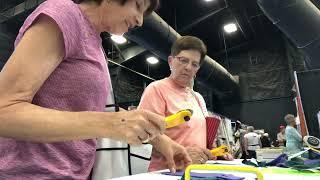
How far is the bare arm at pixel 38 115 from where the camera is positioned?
0.47 metres

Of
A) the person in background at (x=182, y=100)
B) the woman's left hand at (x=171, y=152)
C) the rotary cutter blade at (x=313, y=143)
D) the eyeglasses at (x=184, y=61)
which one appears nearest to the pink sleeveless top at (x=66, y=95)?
the woman's left hand at (x=171, y=152)

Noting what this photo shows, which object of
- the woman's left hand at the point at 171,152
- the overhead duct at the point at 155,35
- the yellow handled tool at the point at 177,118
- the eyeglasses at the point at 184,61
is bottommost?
the woman's left hand at the point at 171,152

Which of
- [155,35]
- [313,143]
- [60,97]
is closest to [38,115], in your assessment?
[60,97]

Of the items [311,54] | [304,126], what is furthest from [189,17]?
[304,126]

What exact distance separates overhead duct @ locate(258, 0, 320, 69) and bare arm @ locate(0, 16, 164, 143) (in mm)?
3624

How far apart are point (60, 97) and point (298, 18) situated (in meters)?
3.88

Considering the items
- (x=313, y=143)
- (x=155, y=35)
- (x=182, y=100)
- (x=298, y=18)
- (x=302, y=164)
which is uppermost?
(x=155, y=35)

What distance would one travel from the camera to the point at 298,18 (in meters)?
3.78

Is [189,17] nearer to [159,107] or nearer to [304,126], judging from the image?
[304,126]

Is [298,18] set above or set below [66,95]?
above

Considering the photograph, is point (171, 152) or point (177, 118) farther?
point (171, 152)

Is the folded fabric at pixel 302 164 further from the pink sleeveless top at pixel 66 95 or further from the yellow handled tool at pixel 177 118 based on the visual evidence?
the pink sleeveless top at pixel 66 95

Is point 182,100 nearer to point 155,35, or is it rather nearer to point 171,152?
point 171,152

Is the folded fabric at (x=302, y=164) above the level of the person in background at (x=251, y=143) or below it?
below
